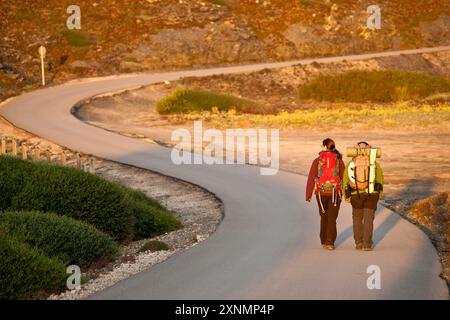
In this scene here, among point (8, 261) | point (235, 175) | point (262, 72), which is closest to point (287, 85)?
point (262, 72)

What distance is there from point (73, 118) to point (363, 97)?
62.7 ft

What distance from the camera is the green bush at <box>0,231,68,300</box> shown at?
11797mm

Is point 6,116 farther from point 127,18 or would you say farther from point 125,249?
point 127,18

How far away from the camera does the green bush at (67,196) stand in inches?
680

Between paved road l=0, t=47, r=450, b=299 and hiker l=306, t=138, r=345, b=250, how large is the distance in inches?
20.5

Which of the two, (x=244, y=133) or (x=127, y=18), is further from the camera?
(x=127, y=18)

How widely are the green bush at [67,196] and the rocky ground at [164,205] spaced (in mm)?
652

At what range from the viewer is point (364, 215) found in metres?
14.1

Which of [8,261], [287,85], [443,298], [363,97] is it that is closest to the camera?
[443,298]

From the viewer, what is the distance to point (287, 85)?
2108 inches

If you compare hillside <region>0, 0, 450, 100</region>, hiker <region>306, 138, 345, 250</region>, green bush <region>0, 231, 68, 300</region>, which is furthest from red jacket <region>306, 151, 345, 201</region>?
hillside <region>0, 0, 450, 100</region>

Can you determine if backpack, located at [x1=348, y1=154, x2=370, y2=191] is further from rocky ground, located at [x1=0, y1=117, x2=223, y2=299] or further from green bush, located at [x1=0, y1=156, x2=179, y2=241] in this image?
green bush, located at [x1=0, y1=156, x2=179, y2=241]

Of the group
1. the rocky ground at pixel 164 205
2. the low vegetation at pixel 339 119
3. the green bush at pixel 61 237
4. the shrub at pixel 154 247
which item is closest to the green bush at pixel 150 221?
the rocky ground at pixel 164 205

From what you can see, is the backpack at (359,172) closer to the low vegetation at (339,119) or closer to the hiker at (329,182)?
the hiker at (329,182)
